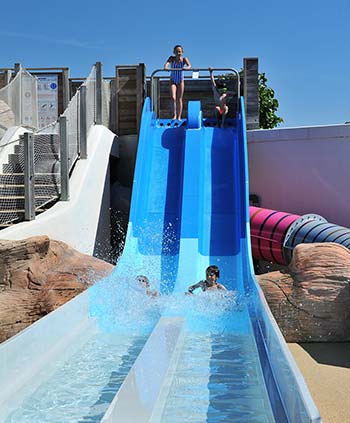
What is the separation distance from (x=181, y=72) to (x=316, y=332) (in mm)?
5690

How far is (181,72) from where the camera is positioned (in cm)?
945

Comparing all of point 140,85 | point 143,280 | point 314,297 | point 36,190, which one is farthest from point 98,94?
point 314,297

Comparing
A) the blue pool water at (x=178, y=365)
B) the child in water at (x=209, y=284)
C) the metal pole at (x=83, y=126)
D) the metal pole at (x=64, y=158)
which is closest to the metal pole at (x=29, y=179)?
the metal pole at (x=64, y=158)

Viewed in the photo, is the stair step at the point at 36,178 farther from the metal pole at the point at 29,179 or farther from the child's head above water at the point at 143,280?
the child's head above water at the point at 143,280

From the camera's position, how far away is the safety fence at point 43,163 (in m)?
6.16

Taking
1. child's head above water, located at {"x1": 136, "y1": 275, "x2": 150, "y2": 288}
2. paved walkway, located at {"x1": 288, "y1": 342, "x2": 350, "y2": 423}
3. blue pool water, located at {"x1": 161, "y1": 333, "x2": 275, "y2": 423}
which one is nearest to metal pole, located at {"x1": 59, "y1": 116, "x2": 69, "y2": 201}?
→ child's head above water, located at {"x1": 136, "y1": 275, "x2": 150, "y2": 288}

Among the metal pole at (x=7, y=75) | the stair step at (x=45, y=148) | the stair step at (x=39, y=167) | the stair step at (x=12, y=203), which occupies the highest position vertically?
the metal pole at (x=7, y=75)

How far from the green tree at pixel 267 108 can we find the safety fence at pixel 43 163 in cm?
873

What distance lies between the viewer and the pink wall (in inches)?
320

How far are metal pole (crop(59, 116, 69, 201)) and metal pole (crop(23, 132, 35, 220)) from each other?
61 centimetres

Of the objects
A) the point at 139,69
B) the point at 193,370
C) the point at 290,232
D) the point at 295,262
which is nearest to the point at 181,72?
the point at 139,69

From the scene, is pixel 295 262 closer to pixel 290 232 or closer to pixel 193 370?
pixel 290 232

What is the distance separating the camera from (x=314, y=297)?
5.12 m

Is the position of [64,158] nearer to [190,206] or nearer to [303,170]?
[190,206]
